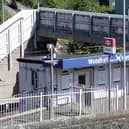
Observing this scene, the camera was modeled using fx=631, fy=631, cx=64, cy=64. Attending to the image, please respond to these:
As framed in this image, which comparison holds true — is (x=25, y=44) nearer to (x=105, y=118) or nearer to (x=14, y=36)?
(x=14, y=36)

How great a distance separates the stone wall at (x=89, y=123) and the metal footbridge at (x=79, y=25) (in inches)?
524

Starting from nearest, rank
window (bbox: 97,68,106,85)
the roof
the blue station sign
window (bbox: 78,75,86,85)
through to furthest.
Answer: the roof < the blue station sign < window (bbox: 78,75,86,85) < window (bbox: 97,68,106,85)

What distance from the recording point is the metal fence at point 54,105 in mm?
21656

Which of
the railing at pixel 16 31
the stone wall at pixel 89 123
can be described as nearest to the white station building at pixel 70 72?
the stone wall at pixel 89 123

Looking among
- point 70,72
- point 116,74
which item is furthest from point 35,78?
point 116,74

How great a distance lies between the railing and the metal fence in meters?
18.1

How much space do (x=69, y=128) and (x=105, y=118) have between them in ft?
5.53

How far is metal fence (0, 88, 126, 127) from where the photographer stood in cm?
2166

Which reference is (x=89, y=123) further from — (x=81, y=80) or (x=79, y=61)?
(x=81, y=80)

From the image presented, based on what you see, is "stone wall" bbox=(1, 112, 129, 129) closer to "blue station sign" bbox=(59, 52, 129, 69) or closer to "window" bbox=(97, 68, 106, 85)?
"blue station sign" bbox=(59, 52, 129, 69)

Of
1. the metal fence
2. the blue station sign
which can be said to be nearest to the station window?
the blue station sign

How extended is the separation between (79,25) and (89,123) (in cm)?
2157

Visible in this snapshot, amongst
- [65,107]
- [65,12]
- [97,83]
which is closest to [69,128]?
A: [65,107]

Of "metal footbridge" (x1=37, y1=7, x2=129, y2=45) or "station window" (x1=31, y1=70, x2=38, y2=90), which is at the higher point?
"metal footbridge" (x1=37, y1=7, x2=129, y2=45)
